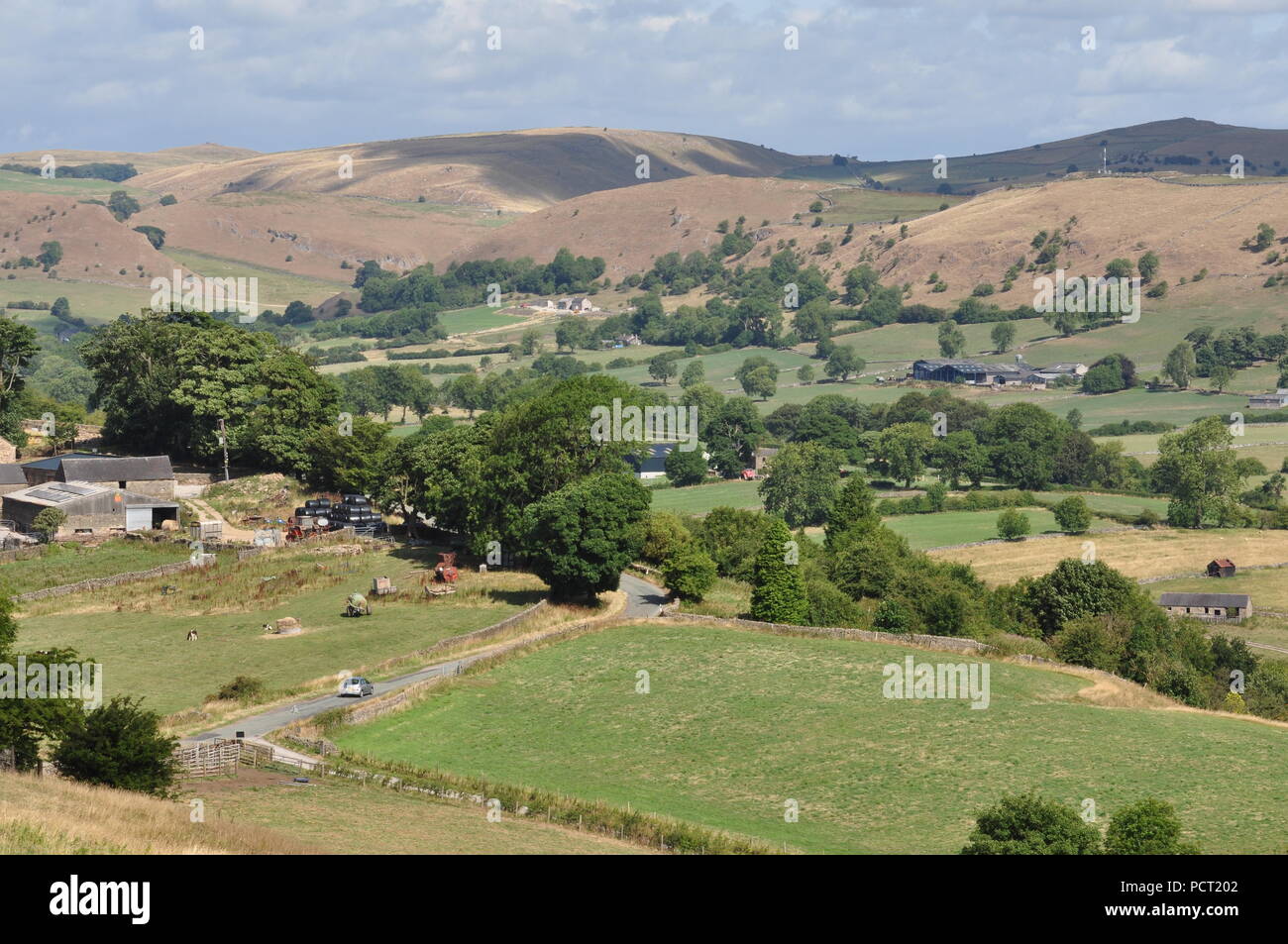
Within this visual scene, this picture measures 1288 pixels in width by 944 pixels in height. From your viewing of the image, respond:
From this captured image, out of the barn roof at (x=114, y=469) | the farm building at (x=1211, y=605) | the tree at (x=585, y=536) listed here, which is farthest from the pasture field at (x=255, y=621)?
the farm building at (x=1211, y=605)

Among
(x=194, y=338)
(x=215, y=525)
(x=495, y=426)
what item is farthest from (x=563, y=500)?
(x=194, y=338)

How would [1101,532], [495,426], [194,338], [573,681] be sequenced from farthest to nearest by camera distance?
[1101,532] < [194,338] < [495,426] < [573,681]

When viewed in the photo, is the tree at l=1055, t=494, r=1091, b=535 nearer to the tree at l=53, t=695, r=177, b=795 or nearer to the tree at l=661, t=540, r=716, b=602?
the tree at l=661, t=540, r=716, b=602

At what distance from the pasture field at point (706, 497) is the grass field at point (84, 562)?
5500 cm

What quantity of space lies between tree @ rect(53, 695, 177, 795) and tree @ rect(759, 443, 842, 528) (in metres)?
94.5

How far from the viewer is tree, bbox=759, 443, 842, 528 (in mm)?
135000

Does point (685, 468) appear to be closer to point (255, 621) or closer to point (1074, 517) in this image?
point (1074, 517)

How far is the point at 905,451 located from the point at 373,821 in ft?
398

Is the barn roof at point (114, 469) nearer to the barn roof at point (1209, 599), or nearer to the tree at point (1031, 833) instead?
the barn roof at point (1209, 599)

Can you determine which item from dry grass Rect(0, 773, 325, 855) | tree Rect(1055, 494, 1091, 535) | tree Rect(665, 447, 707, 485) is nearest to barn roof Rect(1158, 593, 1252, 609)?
tree Rect(1055, 494, 1091, 535)
